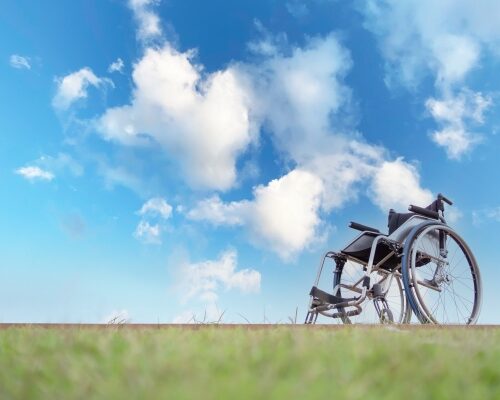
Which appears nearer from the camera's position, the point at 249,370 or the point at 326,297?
the point at 249,370

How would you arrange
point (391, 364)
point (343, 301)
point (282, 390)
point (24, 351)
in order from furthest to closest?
point (343, 301), point (24, 351), point (391, 364), point (282, 390)

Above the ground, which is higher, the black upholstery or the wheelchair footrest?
the black upholstery

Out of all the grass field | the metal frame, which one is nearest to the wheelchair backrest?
the metal frame

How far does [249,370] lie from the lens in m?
1.07

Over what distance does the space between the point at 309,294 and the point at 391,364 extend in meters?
4.12

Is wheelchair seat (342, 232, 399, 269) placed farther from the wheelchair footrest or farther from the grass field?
the grass field

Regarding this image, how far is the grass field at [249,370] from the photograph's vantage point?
0.90 meters

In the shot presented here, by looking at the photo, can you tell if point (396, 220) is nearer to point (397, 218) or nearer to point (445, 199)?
point (397, 218)

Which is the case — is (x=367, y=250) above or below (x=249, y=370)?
above

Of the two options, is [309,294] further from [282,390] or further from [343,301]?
[282,390]

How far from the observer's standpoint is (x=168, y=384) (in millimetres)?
926

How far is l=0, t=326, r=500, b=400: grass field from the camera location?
35.4 inches

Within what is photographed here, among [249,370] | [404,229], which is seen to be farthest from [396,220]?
[249,370]

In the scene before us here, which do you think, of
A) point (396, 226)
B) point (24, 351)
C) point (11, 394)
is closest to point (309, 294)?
point (396, 226)
